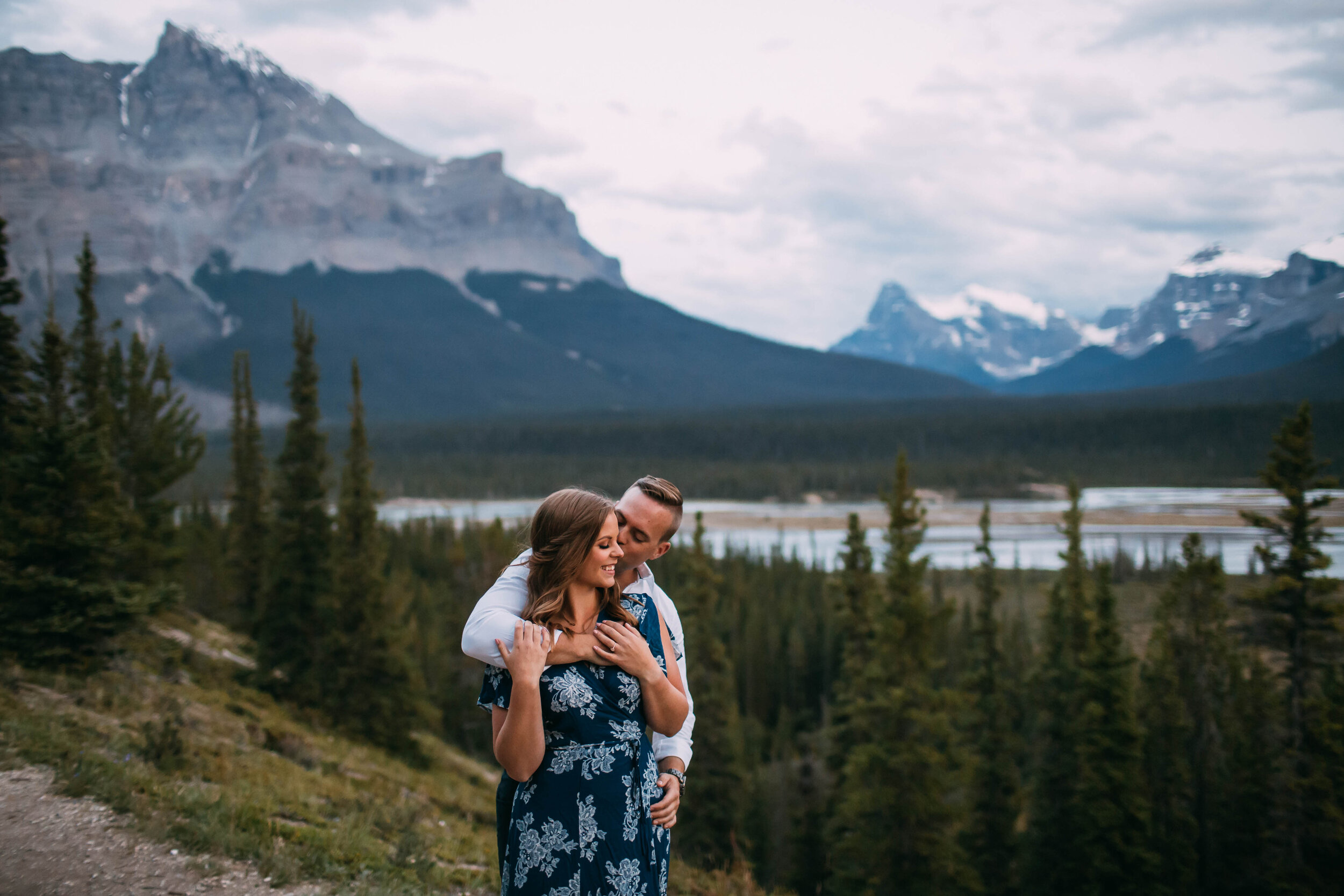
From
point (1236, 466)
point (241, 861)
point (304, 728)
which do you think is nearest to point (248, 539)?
point (304, 728)

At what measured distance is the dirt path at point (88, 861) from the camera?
6320 millimetres

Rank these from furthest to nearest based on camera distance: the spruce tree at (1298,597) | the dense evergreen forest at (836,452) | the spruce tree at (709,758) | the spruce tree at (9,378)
Answer: the dense evergreen forest at (836,452), the spruce tree at (709,758), the spruce tree at (1298,597), the spruce tree at (9,378)

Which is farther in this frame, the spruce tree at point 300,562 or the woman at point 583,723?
the spruce tree at point 300,562

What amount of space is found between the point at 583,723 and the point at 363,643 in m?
26.8

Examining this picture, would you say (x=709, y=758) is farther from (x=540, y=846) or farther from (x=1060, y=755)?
(x=540, y=846)

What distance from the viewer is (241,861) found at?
7312 mm

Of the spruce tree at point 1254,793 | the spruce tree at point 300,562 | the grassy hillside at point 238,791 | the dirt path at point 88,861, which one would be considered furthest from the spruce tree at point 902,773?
the dirt path at point 88,861

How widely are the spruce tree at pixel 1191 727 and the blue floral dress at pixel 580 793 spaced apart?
2752cm

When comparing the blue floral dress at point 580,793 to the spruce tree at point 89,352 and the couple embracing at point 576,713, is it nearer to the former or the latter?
the couple embracing at point 576,713

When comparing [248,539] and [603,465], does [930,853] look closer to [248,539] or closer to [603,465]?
[248,539]

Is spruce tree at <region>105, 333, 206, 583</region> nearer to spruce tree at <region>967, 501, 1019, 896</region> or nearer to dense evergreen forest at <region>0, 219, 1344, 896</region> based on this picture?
dense evergreen forest at <region>0, 219, 1344, 896</region>

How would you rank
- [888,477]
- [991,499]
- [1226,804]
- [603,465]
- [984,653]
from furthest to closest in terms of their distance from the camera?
1. [603,465]
2. [991,499]
3. [888,477]
4. [984,653]
5. [1226,804]

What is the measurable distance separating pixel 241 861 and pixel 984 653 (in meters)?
31.2

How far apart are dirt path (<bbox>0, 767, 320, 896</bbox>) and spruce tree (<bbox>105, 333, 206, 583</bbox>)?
63.1ft
